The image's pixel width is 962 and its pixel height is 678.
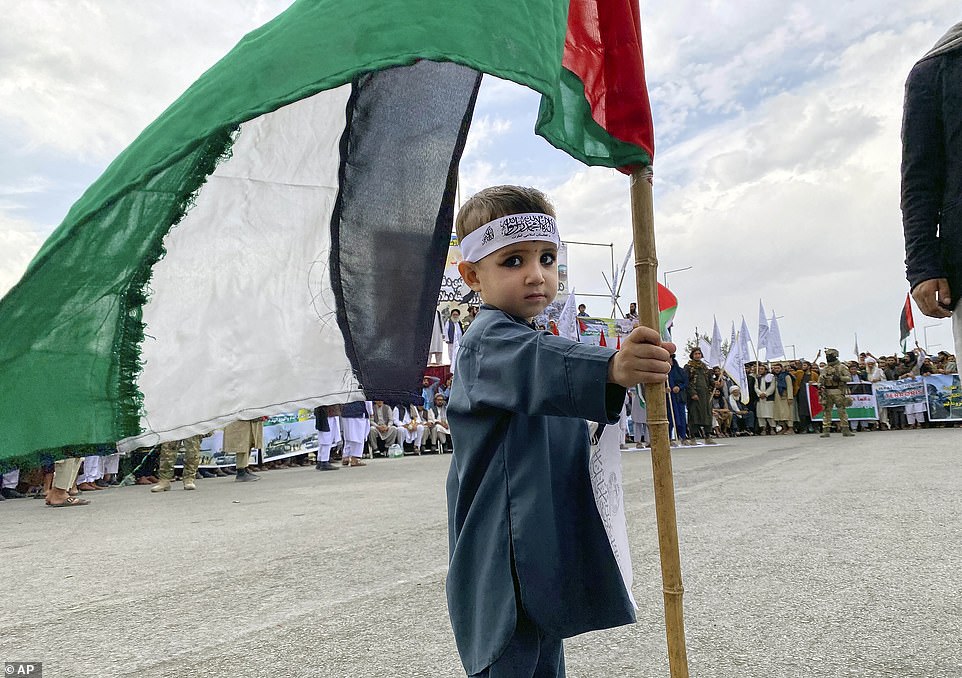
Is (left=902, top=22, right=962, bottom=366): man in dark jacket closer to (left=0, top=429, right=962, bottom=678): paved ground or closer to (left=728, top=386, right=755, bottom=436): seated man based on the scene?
(left=0, top=429, right=962, bottom=678): paved ground

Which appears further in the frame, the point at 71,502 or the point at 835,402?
the point at 835,402

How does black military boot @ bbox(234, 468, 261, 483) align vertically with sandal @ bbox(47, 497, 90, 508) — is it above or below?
above

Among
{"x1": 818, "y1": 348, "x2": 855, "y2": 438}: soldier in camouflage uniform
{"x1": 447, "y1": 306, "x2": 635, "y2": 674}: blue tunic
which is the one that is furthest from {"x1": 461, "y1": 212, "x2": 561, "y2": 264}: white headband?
{"x1": 818, "y1": 348, "x2": 855, "y2": 438}: soldier in camouflage uniform

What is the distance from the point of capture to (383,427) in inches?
671

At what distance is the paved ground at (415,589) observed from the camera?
2506 millimetres

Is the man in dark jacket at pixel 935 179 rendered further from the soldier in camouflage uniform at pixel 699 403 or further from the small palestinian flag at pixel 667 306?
the soldier in camouflage uniform at pixel 699 403

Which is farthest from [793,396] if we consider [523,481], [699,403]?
[523,481]

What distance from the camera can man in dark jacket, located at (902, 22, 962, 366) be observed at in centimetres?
226

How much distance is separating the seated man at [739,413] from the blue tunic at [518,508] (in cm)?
2023

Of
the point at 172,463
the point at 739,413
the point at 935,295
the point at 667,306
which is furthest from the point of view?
the point at 739,413

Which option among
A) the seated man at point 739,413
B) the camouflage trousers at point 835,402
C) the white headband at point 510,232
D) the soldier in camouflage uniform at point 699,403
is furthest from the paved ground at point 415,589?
the seated man at point 739,413

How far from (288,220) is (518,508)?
3.14 feet

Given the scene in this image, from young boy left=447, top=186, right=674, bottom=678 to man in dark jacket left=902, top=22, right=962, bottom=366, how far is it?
135 centimetres

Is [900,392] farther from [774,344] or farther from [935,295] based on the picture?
[935,295]
